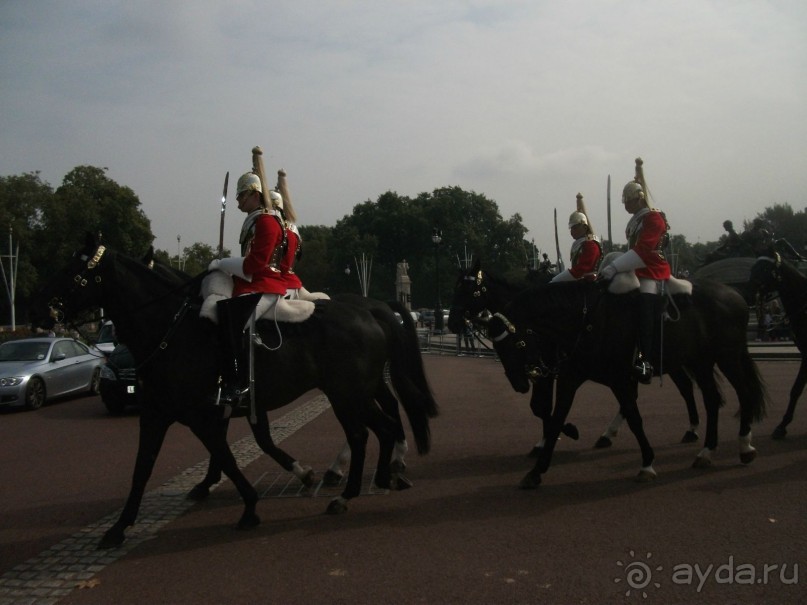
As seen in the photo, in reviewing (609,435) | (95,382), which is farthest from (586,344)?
(95,382)

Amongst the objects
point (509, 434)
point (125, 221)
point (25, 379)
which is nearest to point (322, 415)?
point (509, 434)

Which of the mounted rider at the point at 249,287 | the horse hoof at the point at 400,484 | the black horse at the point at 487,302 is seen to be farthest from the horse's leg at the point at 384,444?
the black horse at the point at 487,302

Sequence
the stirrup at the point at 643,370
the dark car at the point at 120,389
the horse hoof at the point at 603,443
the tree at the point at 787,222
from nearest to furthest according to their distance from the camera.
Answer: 1. the stirrup at the point at 643,370
2. the horse hoof at the point at 603,443
3. the dark car at the point at 120,389
4. the tree at the point at 787,222

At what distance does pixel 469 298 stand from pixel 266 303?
3062 millimetres

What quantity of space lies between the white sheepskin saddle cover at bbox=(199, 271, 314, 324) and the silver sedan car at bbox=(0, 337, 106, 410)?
31.2ft

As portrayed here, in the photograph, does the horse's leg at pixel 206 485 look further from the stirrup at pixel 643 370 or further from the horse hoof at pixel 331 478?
the stirrup at pixel 643 370

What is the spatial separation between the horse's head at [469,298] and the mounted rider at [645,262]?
1.53m

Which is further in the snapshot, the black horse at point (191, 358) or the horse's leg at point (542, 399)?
the horse's leg at point (542, 399)

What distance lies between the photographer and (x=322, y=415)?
13.2m

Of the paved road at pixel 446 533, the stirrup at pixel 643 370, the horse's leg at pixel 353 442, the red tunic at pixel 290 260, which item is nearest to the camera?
the paved road at pixel 446 533

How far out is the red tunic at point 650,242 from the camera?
8164mm

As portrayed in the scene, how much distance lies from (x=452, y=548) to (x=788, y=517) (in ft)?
8.91

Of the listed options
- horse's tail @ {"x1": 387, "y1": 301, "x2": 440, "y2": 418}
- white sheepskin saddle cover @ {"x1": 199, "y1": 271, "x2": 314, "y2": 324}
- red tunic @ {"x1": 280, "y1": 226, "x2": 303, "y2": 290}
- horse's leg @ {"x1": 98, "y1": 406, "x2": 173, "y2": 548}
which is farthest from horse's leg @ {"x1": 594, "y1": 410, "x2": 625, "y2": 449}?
horse's leg @ {"x1": 98, "y1": 406, "x2": 173, "y2": 548}

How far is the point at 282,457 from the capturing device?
7398 mm
